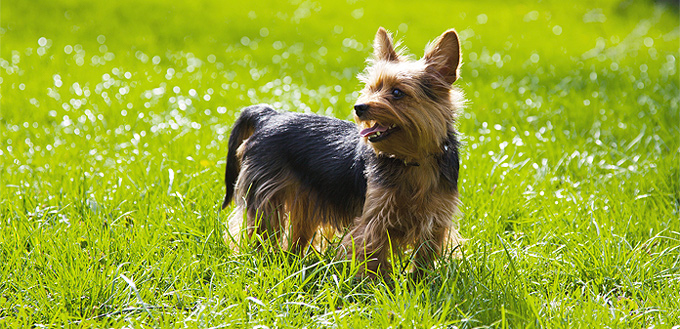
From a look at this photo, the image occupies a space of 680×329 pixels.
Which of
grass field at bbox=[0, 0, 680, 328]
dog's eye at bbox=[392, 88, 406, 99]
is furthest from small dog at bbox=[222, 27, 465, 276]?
grass field at bbox=[0, 0, 680, 328]

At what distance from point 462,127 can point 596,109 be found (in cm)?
147

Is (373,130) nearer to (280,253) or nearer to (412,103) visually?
(412,103)

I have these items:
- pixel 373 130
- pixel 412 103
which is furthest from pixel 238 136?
pixel 412 103

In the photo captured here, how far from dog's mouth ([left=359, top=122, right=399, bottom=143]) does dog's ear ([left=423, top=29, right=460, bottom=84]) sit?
380mm

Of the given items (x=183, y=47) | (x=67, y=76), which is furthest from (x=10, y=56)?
(x=183, y=47)

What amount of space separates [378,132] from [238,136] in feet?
4.09

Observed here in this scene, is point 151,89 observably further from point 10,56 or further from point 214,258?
point 214,258

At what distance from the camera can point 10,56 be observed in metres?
8.29

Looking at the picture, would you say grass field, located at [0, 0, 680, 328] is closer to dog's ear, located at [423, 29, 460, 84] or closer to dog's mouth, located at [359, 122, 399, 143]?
dog's mouth, located at [359, 122, 399, 143]

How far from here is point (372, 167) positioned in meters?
3.08

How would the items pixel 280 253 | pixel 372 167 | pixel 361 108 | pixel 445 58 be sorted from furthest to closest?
1. pixel 280 253
2. pixel 372 167
3. pixel 445 58
4. pixel 361 108

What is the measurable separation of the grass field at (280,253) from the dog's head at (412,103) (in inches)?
24.6

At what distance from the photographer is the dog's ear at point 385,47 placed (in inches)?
125

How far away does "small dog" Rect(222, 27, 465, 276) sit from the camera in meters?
2.87
